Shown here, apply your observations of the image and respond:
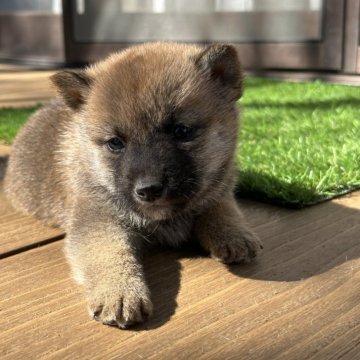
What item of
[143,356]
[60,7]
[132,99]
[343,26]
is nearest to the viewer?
[143,356]

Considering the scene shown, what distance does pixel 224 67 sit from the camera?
2.32 metres

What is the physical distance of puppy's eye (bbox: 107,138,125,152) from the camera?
212 cm

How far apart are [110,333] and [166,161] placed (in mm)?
622

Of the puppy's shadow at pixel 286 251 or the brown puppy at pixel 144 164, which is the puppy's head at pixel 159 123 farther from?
the puppy's shadow at pixel 286 251

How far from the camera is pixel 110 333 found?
1.62m

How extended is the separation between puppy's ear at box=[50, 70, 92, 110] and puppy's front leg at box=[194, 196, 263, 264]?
726 millimetres

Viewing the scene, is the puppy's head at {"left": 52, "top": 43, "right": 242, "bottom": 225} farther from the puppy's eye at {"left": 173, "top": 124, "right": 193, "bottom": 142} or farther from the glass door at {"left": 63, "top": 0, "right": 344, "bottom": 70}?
the glass door at {"left": 63, "top": 0, "right": 344, "bottom": 70}

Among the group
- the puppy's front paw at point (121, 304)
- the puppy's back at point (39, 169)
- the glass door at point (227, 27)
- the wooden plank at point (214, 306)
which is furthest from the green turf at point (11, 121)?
the glass door at point (227, 27)

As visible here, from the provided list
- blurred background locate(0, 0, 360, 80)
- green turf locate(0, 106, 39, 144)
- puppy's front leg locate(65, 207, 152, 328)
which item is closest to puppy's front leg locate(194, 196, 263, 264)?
puppy's front leg locate(65, 207, 152, 328)

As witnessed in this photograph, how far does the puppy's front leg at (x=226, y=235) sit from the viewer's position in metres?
2.09

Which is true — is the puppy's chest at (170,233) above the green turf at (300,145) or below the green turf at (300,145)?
below

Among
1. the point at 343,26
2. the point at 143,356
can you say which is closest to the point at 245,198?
the point at 143,356

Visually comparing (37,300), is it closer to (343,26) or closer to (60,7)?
(343,26)

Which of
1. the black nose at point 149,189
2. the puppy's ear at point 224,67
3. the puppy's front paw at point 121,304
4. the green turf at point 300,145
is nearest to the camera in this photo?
the puppy's front paw at point 121,304
